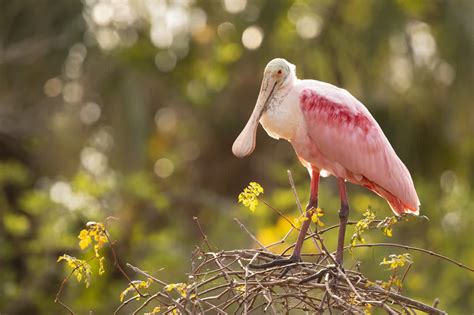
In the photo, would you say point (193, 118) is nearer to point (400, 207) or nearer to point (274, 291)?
point (400, 207)

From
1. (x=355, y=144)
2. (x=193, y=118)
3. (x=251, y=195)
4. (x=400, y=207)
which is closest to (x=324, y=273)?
(x=251, y=195)

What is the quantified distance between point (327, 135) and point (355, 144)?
0.19 m

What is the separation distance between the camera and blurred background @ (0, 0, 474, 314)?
1504 cm

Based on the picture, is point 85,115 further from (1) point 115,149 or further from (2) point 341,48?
(2) point 341,48

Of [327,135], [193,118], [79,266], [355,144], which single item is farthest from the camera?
[193,118]

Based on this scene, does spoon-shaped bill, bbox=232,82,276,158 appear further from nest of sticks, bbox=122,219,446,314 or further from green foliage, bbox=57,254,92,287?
green foliage, bbox=57,254,92,287

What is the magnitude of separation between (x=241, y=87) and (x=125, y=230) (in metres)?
2.73

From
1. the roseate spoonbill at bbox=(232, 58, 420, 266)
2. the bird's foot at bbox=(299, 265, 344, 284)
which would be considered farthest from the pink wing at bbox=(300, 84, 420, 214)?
the bird's foot at bbox=(299, 265, 344, 284)

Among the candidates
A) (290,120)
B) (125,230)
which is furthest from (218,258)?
(125,230)

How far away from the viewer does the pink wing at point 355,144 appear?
7.08 m

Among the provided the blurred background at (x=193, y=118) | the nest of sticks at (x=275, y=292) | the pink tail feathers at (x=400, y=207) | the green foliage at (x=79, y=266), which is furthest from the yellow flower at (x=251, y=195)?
the blurred background at (x=193, y=118)

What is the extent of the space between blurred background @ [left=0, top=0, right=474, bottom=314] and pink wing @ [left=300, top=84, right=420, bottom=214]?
7026 millimetres

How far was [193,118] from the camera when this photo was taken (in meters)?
17.1

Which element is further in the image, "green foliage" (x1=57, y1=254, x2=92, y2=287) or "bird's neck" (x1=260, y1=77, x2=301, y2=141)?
"bird's neck" (x1=260, y1=77, x2=301, y2=141)
